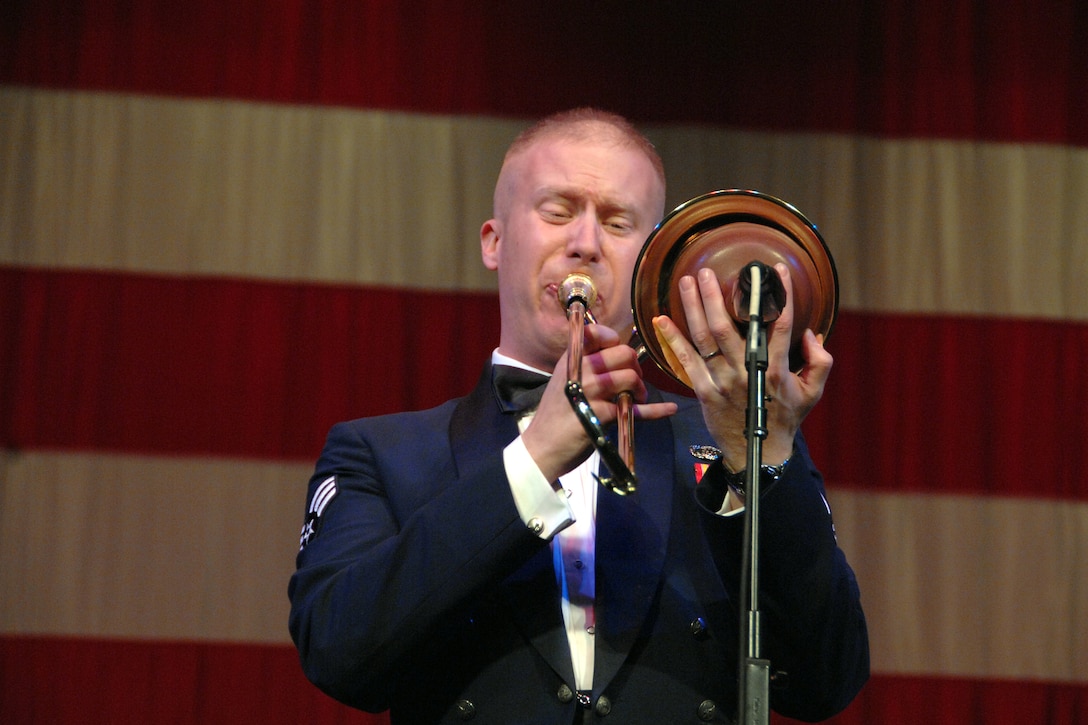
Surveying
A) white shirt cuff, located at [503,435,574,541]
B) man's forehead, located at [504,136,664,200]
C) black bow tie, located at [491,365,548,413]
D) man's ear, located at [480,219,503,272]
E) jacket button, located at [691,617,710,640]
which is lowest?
jacket button, located at [691,617,710,640]

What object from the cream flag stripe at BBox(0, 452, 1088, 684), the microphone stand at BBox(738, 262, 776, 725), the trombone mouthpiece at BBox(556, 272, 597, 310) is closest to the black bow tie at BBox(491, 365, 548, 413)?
the trombone mouthpiece at BBox(556, 272, 597, 310)

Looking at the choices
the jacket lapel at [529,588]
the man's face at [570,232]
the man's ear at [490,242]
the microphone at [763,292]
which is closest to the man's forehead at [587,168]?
the man's face at [570,232]

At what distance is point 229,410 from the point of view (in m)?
3.01

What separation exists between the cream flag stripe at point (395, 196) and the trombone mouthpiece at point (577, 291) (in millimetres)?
1132

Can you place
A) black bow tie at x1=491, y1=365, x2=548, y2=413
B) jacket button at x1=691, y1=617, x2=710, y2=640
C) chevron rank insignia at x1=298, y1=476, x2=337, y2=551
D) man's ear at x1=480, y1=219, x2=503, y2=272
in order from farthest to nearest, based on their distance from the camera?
man's ear at x1=480, y1=219, x2=503, y2=272 → black bow tie at x1=491, y1=365, x2=548, y2=413 → chevron rank insignia at x1=298, y1=476, x2=337, y2=551 → jacket button at x1=691, y1=617, x2=710, y2=640

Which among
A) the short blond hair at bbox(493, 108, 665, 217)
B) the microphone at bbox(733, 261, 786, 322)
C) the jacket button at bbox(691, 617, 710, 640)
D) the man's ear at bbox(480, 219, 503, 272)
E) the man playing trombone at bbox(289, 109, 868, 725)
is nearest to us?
the microphone at bbox(733, 261, 786, 322)

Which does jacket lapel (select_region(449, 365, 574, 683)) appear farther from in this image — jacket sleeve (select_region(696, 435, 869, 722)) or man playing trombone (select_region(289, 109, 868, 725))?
jacket sleeve (select_region(696, 435, 869, 722))

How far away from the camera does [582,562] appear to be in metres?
1.74

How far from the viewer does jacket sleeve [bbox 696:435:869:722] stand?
1.58m

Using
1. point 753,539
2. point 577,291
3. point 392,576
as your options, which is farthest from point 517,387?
point 753,539

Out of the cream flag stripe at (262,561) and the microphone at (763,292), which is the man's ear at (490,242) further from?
the cream flag stripe at (262,561)

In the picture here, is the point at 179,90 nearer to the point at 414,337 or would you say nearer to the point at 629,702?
the point at 414,337

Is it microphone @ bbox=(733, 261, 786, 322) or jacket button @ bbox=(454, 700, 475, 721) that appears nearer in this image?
microphone @ bbox=(733, 261, 786, 322)

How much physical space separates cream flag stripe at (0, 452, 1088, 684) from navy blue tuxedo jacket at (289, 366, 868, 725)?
1.20 m
